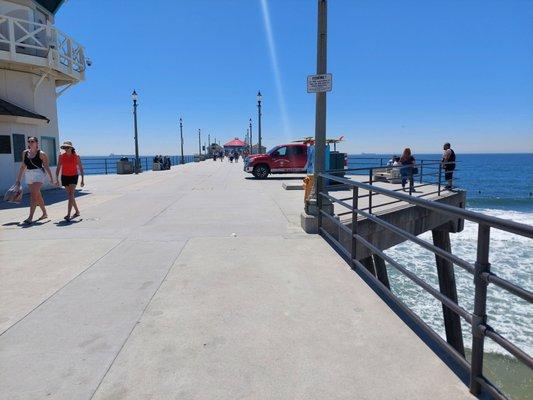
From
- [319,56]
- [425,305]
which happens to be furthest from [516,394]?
[319,56]

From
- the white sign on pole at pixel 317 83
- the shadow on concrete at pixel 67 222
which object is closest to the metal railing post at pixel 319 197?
the white sign on pole at pixel 317 83

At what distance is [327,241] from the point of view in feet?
22.0

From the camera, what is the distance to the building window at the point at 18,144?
1412 centimetres

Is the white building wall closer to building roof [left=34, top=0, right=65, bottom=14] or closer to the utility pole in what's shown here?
building roof [left=34, top=0, right=65, bottom=14]

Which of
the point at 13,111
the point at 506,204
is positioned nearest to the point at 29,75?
the point at 13,111

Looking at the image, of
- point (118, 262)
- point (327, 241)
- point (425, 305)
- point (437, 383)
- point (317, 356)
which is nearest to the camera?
point (437, 383)

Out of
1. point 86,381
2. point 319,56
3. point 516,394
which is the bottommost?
point 516,394

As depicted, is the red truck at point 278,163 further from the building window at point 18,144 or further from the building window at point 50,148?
the building window at point 18,144

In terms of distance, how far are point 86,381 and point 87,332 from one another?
800 millimetres

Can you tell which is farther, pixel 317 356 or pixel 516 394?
pixel 516 394

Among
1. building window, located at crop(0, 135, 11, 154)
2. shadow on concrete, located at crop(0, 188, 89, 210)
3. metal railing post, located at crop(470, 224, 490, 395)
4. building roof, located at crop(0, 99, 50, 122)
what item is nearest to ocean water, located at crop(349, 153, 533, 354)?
metal railing post, located at crop(470, 224, 490, 395)

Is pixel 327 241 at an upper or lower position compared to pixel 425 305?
upper

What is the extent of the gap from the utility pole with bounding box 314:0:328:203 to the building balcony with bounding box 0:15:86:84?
10.6 meters

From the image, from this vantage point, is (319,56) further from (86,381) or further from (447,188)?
(447,188)
